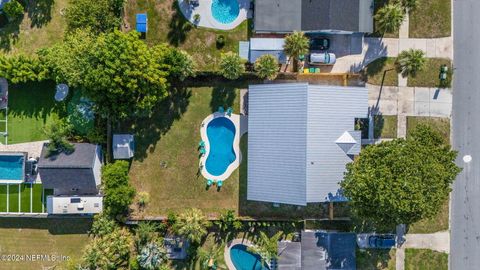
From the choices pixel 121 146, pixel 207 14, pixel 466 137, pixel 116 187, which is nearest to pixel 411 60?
pixel 466 137

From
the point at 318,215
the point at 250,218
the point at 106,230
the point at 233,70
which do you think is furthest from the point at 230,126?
the point at 106,230

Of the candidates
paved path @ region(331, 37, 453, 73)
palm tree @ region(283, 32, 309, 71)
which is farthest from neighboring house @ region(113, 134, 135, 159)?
paved path @ region(331, 37, 453, 73)

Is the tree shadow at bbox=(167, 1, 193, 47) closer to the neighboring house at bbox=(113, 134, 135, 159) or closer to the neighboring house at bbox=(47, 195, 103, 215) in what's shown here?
the neighboring house at bbox=(113, 134, 135, 159)

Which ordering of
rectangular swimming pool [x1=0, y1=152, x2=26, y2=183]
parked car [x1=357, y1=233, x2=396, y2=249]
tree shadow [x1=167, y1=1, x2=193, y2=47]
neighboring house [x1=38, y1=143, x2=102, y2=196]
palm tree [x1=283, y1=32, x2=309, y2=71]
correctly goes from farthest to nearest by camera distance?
tree shadow [x1=167, y1=1, x2=193, y2=47], parked car [x1=357, y1=233, x2=396, y2=249], rectangular swimming pool [x1=0, y1=152, x2=26, y2=183], neighboring house [x1=38, y1=143, x2=102, y2=196], palm tree [x1=283, y1=32, x2=309, y2=71]

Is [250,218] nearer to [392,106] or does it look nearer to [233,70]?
[233,70]

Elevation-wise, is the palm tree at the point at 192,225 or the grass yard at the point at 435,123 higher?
the grass yard at the point at 435,123

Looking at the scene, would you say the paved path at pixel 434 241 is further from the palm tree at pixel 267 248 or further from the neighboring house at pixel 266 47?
the neighboring house at pixel 266 47

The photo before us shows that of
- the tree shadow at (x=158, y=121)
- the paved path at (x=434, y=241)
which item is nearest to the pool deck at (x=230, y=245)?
the tree shadow at (x=158, y=121)
